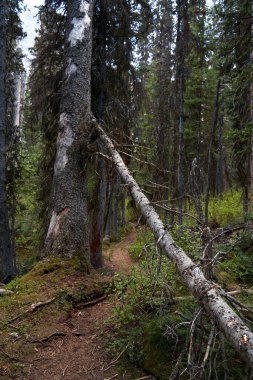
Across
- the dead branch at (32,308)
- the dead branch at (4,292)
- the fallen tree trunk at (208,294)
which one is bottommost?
the dead branch at (32,308)

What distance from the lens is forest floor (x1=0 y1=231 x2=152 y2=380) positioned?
3.59 meters

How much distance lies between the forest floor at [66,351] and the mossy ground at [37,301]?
1 centimetres

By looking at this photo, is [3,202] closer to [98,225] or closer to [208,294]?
[98,225]

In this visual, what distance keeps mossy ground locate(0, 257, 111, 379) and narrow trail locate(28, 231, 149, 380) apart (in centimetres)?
14

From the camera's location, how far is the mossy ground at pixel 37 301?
3776mm

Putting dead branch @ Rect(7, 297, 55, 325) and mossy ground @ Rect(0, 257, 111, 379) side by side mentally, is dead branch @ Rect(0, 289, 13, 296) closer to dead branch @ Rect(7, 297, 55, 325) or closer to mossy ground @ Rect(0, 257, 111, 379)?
mossy ground @ Rect(0, 257, 111, 379)

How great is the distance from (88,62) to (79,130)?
4.93ft

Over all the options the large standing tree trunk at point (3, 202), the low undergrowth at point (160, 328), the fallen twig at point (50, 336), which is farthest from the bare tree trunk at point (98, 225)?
the fallen twig at point (50, 336)

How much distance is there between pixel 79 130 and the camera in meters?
5.88

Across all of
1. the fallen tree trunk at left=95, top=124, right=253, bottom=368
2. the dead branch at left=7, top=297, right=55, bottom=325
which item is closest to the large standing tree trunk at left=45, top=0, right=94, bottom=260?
the dead branch at left=7, top=297, right=55, bottom=325

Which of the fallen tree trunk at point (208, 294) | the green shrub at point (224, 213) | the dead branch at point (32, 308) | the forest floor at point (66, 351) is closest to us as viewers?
the fallen tree trunk at point (208, 294)

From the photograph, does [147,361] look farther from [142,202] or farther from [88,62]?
[88,62]

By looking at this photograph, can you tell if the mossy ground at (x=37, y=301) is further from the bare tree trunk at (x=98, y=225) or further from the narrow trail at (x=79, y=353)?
the bare tree trunk at (x=98, y=225)

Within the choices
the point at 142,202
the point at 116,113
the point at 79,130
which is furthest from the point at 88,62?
the point at 142,202
